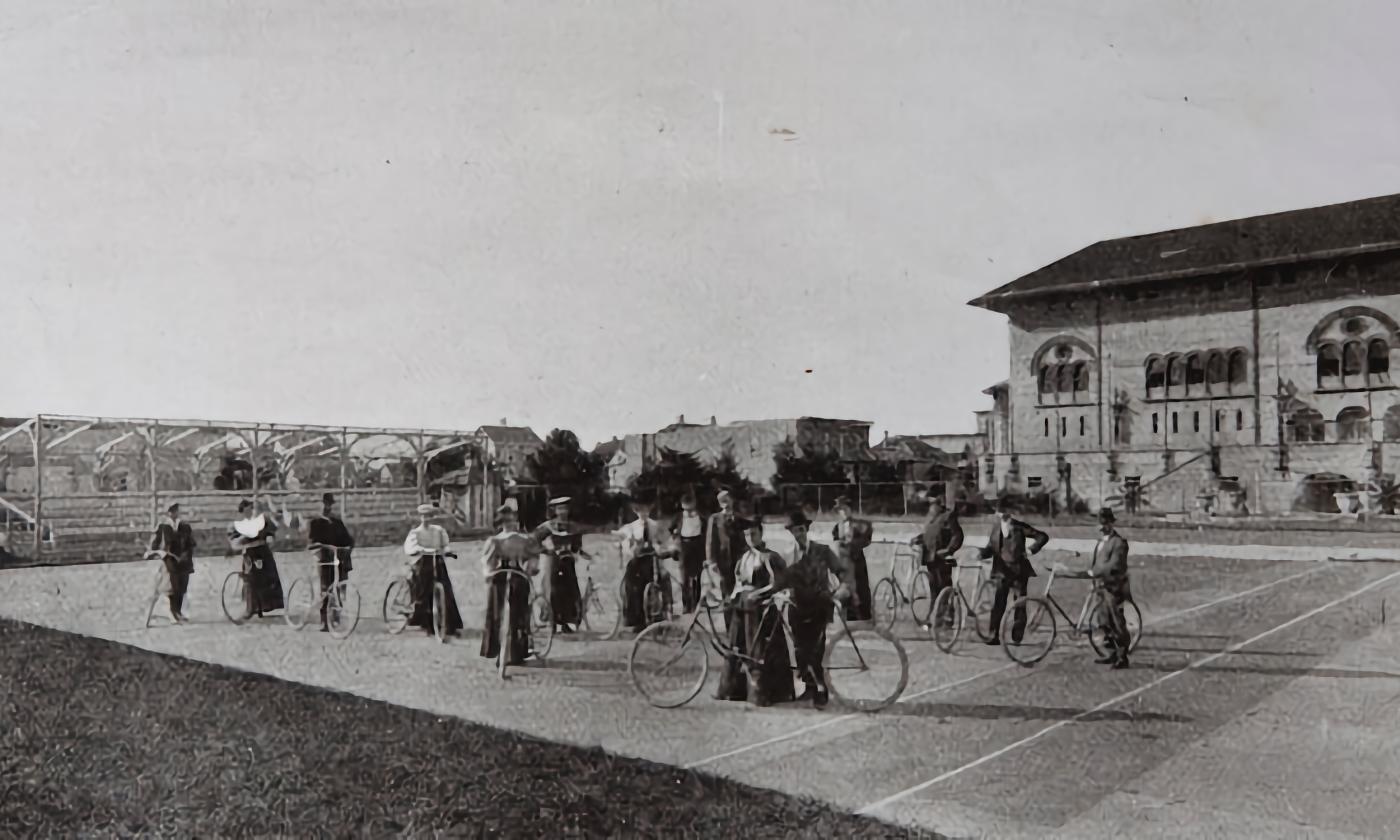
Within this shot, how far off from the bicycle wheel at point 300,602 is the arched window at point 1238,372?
6.48m

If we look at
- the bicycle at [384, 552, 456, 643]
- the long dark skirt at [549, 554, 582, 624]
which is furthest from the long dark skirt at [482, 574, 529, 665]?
the bicycle at [384, 552, 456, 643]

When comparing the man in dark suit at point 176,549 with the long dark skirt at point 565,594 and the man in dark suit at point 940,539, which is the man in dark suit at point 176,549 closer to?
the long dark skirt at point 565,594

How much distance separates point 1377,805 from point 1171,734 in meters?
0.66

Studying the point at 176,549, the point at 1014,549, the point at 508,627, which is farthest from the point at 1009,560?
Answer: the point at 176,549

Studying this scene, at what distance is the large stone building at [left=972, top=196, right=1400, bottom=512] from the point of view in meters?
3.15

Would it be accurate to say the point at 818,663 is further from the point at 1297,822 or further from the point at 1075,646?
the point at 1297,822

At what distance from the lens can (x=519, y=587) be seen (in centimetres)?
621

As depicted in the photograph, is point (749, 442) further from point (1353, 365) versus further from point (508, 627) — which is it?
point (1353, 365)

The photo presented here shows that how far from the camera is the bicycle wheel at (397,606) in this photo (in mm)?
7055

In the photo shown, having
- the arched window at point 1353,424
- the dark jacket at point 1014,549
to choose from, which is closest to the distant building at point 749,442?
the dark jacket at point 1014,549

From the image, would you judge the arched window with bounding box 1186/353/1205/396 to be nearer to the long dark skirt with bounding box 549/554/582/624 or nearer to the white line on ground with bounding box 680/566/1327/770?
the white line on ground with bounding box 680/566/1327/770

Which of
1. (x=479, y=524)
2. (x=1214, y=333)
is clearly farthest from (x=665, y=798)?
(x=479, y=524)

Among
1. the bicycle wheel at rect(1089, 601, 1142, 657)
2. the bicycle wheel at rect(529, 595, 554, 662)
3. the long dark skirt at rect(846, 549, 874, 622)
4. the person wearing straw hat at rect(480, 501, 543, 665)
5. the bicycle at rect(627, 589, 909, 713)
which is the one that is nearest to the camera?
the bicycle wheel at rect(1089, 601, 1142, 657)

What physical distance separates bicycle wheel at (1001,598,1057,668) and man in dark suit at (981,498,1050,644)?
19mm
